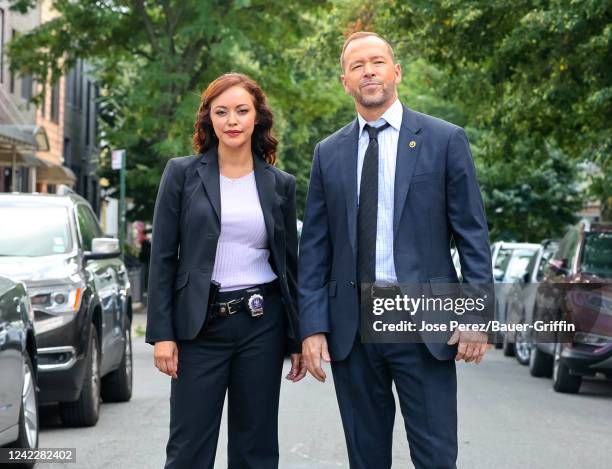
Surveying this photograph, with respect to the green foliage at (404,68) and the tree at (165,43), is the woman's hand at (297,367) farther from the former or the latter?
the tree at (165,43)

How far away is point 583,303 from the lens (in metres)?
13.9

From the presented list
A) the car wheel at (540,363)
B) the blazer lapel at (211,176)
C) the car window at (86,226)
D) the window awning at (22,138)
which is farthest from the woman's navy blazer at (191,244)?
the window awning at (22,138)

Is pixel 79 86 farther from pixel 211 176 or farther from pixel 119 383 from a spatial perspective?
pixel 211 176

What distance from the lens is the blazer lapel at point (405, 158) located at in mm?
5133

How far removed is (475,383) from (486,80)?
7.07 m

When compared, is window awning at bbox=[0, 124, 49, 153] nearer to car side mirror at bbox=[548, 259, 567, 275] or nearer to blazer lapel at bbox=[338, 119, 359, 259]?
car side mirror at bbox=[548, 259, 567, 275]

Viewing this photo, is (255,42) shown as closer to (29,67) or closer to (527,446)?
(29,67)

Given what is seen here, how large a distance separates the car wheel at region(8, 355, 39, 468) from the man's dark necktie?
3301 millimetres

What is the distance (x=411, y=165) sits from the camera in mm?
5195

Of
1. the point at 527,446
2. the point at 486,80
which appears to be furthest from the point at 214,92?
the point at 486,80

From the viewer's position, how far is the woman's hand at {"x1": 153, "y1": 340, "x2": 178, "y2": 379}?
5.33 m

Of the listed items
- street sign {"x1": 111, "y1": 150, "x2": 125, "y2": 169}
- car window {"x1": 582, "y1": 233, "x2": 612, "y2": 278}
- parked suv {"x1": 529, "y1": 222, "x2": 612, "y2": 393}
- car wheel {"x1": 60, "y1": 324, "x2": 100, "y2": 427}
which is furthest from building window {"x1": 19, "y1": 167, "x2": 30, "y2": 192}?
car wheel {"x1": 60, "y1": 324, "x2": 100, "y2": 427}

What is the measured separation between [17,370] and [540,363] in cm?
1049

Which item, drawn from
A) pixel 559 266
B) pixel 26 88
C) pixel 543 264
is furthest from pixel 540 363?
pixel 26 88
